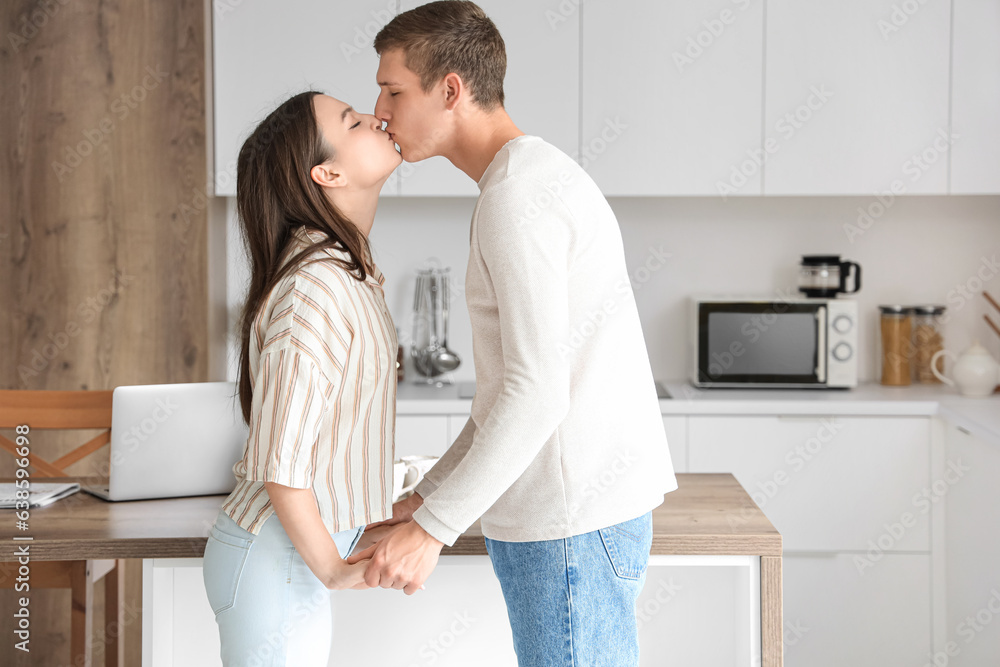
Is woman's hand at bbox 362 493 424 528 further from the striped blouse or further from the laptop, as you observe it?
the laptop

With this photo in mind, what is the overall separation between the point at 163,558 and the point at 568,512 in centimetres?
61

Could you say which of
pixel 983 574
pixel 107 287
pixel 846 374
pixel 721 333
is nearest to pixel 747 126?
pixel 721 333

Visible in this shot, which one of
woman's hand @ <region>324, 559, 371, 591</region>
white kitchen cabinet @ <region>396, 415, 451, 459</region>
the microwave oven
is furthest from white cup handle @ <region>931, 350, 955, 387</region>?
woman's hand @ <region>324, 559, 371, 591</region>

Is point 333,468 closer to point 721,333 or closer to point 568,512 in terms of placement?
point 568,512

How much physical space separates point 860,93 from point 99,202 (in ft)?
7.28

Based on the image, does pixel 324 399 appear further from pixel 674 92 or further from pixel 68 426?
pixel 674 92

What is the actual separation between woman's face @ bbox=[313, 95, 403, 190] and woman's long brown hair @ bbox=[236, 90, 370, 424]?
12mm

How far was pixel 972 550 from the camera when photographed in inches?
91.7

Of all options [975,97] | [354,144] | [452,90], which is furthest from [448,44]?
[975,97]

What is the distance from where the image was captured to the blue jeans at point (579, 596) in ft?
3.23

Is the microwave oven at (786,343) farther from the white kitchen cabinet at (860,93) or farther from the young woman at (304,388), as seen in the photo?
the young woman at (304,388)

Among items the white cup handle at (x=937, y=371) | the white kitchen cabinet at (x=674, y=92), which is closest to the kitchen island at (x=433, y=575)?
the white kitchen cabinet at (x=674, y=92)

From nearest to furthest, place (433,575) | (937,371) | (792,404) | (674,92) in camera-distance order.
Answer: (433,575) → (792,404) → (674,92) → (937,371)

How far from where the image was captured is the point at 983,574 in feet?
7.38
